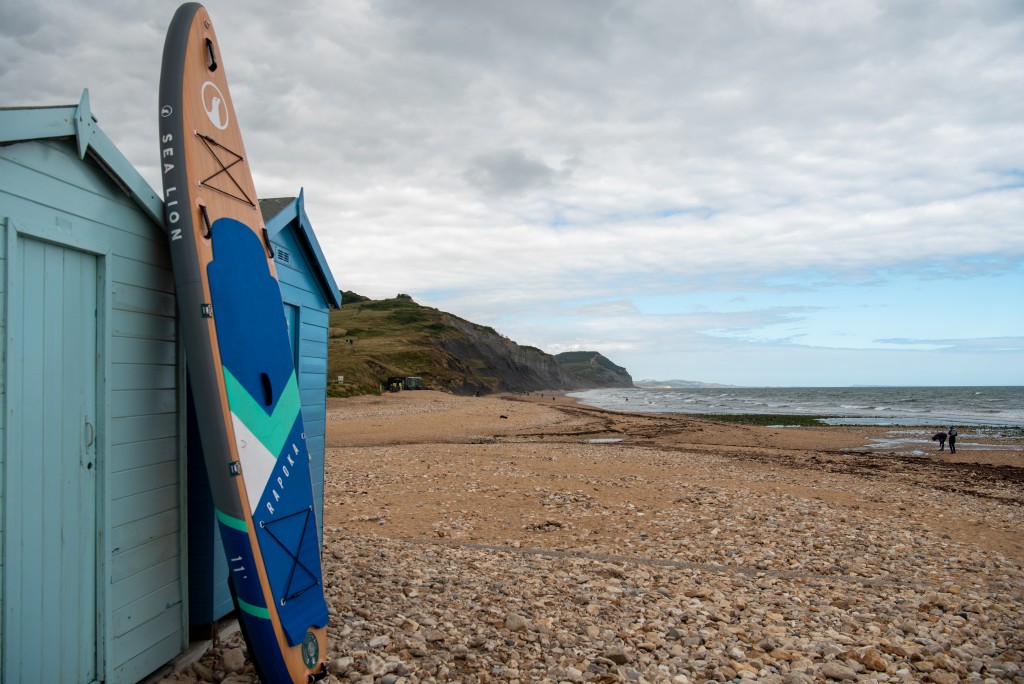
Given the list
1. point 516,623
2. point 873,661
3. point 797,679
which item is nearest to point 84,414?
point 516,623

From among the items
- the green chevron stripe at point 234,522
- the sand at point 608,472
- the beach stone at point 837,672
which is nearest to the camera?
the green chevron stripe at point 234,522

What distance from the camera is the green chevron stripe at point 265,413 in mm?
4828

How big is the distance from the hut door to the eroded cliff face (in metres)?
73.2

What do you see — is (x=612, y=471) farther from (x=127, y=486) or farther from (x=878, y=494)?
(x=127, y=486)

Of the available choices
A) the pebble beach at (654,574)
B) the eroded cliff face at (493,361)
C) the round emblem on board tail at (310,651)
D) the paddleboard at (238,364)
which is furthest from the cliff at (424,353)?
the round emblem on board tail at (310,651)

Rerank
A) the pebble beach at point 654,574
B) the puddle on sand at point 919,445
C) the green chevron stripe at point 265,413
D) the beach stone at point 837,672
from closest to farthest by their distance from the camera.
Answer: the green chevron stripe at point 265,413
the beach stone at point 837,672
the pebble beach at point 654,574
the puddle on sand at point 919,445

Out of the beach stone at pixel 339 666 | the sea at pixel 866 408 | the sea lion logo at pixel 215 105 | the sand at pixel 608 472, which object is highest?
the sea lion logo at pixel 215 105

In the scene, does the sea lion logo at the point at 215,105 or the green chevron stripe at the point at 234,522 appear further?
the sea lion logo at the point at 215,105

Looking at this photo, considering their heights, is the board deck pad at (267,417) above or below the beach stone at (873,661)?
above

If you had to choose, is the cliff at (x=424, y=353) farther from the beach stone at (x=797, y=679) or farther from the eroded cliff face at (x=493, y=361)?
the beach stone at (x=797, y=679)

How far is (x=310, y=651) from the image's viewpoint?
16.8ft

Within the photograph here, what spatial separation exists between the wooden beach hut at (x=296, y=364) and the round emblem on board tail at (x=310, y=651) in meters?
1.07

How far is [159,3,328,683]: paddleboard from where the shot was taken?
470 centimetres

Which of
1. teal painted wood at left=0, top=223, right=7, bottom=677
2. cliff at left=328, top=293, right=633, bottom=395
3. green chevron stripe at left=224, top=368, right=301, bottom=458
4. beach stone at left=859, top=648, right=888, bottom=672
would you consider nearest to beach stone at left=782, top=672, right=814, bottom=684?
beach stone at left=859, top=648, right=888, bottom=672
